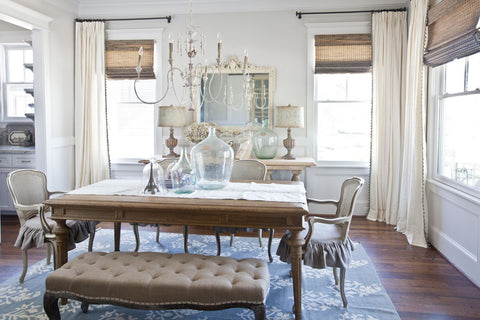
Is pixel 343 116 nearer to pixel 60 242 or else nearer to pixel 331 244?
pixel 331 244

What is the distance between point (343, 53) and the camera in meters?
5.23

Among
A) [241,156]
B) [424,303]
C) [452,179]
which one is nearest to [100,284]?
[424,303]

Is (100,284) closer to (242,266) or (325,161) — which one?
(242,266)

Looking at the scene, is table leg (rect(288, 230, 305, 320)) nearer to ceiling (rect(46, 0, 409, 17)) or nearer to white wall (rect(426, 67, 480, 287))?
white wall (rect(426, 67, 480, 287))

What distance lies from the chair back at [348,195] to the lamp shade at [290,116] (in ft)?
6.45

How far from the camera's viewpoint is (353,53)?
521 cm

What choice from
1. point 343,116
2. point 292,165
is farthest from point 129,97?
point 343,116

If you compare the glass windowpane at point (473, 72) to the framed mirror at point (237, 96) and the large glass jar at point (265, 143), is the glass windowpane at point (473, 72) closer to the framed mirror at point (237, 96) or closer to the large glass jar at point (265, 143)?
the large glass jar at point (265, 143)

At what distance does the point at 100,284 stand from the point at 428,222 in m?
3.45

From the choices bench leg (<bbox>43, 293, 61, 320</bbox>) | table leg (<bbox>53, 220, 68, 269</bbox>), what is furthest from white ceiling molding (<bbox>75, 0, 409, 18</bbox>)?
bench leg (<bbox>43, 293, 61, 320</bbox>)

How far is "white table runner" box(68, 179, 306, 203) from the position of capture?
285 cm

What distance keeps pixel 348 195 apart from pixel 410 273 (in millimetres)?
1042

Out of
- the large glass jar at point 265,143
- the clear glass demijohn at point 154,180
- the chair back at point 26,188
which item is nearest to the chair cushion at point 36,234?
the chair back at point 26,188

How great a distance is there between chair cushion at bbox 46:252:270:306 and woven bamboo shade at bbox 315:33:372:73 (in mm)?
3430
